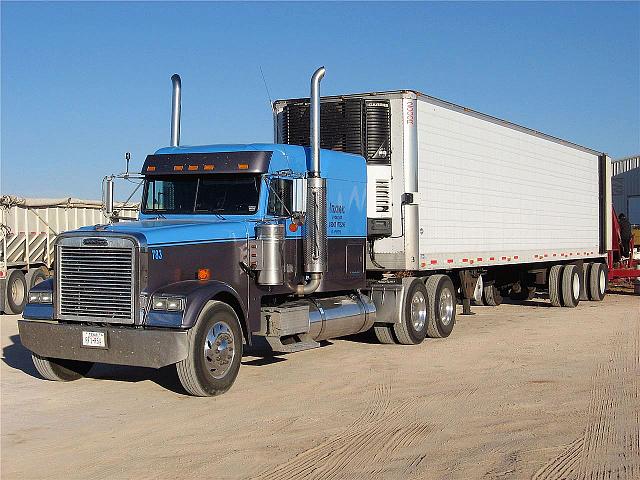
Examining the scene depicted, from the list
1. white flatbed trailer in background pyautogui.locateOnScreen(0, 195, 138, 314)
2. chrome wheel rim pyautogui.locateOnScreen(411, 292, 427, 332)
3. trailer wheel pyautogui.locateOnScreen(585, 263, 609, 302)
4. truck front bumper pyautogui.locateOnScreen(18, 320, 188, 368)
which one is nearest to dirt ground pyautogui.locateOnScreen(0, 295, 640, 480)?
truck front bumper pyautogui.locateOnScreen(18, 320, 188, 368)

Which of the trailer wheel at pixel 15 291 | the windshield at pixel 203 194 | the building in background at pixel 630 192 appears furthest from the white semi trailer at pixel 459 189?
the building in background at pixel 630 192

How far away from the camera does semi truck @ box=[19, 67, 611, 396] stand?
973 cm

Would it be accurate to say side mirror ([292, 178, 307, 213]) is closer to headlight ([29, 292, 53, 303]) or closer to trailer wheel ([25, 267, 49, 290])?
headlight ([29, 292, 53, 303])

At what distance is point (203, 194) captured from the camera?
11.5m

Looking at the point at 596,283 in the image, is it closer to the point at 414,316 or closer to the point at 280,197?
the point at 414,316

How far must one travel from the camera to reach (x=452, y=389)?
1036 cm

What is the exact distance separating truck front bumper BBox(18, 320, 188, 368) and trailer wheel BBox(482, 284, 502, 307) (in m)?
13.8

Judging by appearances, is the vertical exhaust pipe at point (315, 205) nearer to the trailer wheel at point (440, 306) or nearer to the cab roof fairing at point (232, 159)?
the cab roof fairing at point (232, 159)

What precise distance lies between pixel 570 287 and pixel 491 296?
6.46ft

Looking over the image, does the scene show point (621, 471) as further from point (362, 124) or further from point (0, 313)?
point (0, 313)

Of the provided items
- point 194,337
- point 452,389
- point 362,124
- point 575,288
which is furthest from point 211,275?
point 575,288

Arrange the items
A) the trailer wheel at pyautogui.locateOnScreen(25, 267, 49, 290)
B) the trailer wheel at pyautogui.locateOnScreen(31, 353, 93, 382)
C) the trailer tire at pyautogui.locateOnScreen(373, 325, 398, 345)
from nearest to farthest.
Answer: the trailer wheel at pyautogui.locateOnScreen(31, 353, 93, 382)
the trailer tire at pyautogui.locateOnScreen(373, 325, 398, 345)
the trailer wheel at pyautogui.locateOnScreen(25, 267, 49, 290)

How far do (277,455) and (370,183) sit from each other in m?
7.33

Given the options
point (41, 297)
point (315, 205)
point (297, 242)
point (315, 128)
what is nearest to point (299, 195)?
point (315, 205)
